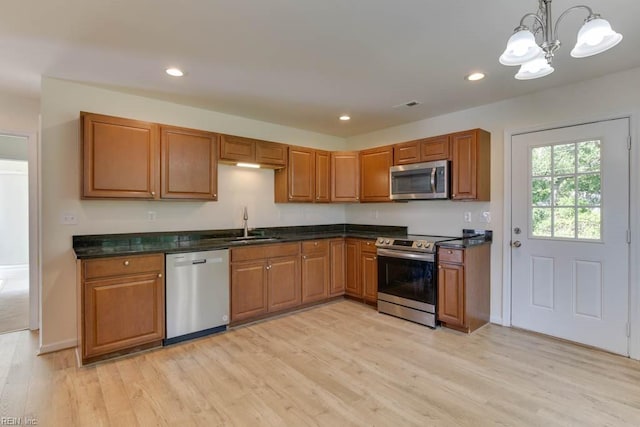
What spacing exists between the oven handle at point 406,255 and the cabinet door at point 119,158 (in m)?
2.66

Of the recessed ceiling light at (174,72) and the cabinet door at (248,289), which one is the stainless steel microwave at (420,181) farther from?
the recessed ceiling light at (174,72)

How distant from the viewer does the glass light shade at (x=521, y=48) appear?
1.60 m

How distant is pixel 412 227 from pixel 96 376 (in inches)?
150

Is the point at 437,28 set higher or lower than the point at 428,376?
higher

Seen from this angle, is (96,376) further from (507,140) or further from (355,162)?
(507,140)

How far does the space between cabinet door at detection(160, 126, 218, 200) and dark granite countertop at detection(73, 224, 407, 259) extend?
20.5 inches

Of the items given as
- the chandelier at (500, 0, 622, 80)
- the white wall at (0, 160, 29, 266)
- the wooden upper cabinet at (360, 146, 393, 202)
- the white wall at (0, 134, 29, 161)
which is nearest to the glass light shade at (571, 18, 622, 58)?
the chandelier at (500, 0, 622, 80)

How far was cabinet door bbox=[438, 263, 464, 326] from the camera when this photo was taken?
3334 mm

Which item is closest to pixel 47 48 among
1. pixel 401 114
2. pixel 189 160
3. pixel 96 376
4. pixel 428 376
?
pixel 189 160

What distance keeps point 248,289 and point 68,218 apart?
1871mm

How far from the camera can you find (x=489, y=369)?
2600 millimetres

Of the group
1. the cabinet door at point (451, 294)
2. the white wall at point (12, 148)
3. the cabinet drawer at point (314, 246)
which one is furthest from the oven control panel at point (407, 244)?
the white wall at point (12, 148)

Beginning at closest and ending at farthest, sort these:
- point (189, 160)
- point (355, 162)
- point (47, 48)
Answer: point (47, 48), point (189, 160), point (355, 162)

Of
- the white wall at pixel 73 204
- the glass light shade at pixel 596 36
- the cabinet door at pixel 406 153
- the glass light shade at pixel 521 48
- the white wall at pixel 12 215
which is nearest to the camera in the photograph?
the glass light shade at pixel 596 36
